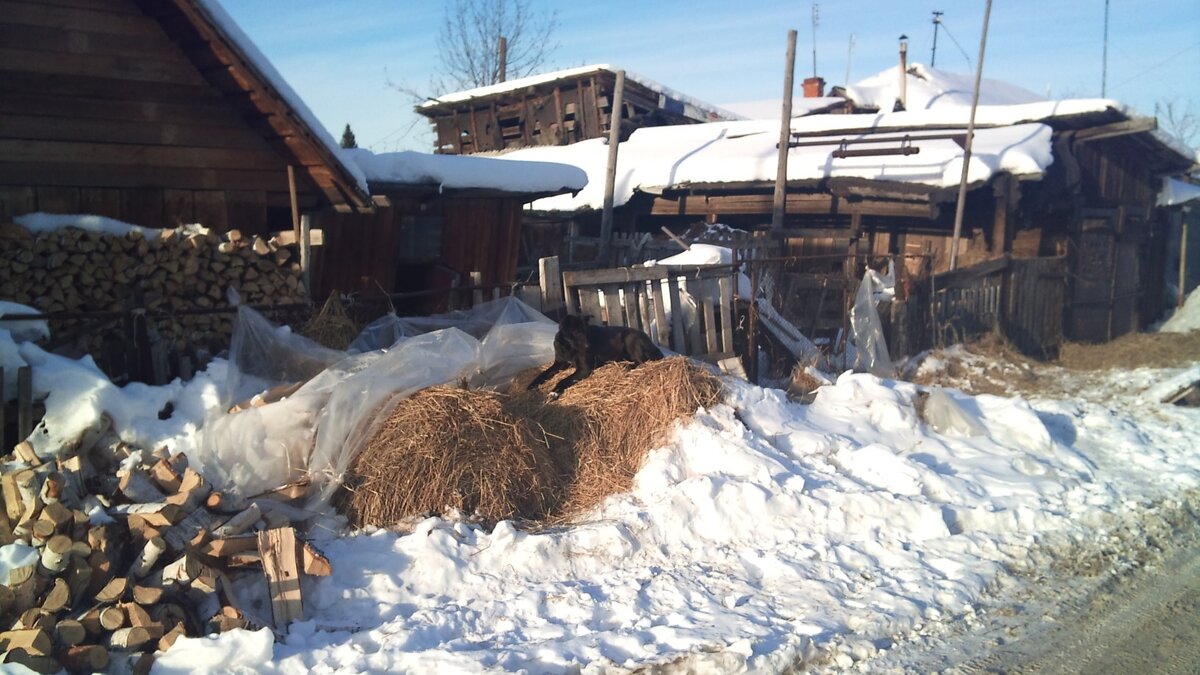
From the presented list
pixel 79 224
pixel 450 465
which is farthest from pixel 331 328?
pixel 450 465

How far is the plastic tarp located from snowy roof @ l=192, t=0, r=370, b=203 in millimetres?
1758

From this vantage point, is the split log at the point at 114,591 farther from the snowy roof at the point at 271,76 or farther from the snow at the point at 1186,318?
the snow at the point at 1186,318

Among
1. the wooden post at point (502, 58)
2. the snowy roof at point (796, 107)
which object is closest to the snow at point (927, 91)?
the snowy roof at point (796, 107)

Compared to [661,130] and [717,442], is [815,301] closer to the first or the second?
[717,442]

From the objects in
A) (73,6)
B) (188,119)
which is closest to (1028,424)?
(188,119)

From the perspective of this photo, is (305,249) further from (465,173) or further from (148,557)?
(148,557)

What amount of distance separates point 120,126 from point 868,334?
833cm

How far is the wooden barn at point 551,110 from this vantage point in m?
22.0

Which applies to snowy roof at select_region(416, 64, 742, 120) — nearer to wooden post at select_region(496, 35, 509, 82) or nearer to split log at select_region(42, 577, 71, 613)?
wooden post at select_region(496, 35, 509, 82)

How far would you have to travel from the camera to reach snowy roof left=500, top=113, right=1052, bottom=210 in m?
14.7

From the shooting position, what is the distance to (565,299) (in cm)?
830

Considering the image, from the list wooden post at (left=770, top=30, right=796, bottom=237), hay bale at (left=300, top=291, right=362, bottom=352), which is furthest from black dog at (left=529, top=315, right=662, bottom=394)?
wooden post at (left=770, top=30, right=796, bottom=237)

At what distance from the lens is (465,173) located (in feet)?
33.4

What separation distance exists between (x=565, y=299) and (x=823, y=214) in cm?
957
